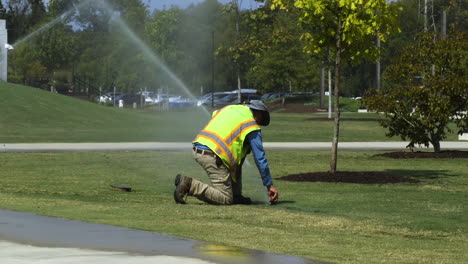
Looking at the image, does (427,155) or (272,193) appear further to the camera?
(427,155)

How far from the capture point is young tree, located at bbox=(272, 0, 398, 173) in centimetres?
1928

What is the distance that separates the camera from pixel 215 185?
46.5 feet

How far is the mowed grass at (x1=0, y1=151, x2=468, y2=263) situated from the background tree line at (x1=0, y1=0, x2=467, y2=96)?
34318 mm

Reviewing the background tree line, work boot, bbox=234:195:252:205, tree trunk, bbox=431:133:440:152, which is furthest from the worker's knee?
the background tree line

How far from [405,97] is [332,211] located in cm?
1438

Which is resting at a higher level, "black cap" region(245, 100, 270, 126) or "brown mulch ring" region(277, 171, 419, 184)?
"black cap" region(245, 100, 270, 126)

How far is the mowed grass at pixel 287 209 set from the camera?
10375 millimetres

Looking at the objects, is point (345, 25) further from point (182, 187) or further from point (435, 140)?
point (435, 140)

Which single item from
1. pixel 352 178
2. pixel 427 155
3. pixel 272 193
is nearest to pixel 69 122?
pixel 427 155

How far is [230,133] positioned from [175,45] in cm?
5387

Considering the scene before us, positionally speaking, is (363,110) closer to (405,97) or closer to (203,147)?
(405,97)

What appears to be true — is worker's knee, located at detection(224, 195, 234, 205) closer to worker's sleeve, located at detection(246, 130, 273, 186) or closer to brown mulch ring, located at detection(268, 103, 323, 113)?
worker's sleeve, located at detection(246, 130, 273, 186)

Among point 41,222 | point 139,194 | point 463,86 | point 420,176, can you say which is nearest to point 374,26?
point 420,176

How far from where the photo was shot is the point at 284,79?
94.1 metres
